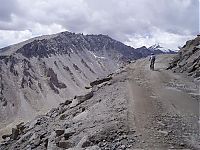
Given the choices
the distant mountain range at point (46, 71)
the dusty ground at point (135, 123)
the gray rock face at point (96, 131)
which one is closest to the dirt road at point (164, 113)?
the dusty ground at point (135, 123)

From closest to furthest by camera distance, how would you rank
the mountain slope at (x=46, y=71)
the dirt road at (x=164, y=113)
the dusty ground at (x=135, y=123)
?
the dirt road at (x=164, y=113) → the dusty ground at (x=135, y=123) → the mountain slope at (x=46, y=71)

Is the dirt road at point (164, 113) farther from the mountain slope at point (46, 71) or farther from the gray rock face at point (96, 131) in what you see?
the mountain slope at point (46, 71)

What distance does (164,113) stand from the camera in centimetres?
1709

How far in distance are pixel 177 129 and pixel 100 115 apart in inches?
178

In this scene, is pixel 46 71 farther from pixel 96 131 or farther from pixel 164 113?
pixel 96 131

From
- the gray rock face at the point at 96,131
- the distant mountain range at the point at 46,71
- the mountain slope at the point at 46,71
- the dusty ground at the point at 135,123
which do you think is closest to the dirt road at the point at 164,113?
the dusty ground at the point at 135,123

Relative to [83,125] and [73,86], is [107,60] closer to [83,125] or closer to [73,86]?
[73,86]

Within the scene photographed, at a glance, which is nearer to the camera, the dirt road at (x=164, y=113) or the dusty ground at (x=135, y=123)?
the dirt road at (x=164, y=113)

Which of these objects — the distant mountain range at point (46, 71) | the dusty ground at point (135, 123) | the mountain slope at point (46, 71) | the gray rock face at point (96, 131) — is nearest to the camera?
the dusty ground at point (135, 123)

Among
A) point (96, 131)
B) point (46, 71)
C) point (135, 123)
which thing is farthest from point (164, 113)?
point (46, 71)

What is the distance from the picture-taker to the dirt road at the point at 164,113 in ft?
43.8

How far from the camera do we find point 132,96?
20.4m

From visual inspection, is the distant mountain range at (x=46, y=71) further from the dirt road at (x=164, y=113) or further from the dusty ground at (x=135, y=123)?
the dusty ground at (x=135, y=123)

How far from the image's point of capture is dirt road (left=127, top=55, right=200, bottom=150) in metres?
13.4
